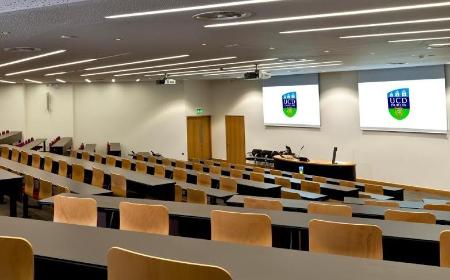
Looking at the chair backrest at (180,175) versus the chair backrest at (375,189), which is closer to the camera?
the chair backrest at (180,175)

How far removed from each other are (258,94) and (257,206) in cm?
1329

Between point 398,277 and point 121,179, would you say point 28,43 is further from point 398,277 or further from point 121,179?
point 398,277

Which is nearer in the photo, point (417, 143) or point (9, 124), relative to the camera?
point (417, 143)

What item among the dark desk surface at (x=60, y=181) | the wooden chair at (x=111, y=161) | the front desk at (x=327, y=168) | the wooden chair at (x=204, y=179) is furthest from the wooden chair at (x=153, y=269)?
the front desk at (x=327, y=168)

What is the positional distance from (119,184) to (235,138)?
459 inches

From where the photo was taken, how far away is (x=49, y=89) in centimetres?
1848

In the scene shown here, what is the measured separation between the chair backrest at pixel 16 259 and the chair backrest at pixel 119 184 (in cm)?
477

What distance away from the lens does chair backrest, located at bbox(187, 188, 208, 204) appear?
5688 mm

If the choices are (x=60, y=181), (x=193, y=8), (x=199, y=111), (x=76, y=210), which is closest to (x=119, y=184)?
(x=60, y=181)

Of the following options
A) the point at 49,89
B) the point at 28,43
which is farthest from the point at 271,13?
the point at 49,89

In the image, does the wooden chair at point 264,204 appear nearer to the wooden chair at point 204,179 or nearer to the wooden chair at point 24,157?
the wooden chair at point 204,179

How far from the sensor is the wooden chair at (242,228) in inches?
125

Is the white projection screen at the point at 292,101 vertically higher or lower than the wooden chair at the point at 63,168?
higher

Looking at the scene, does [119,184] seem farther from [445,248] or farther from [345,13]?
[445,248]
